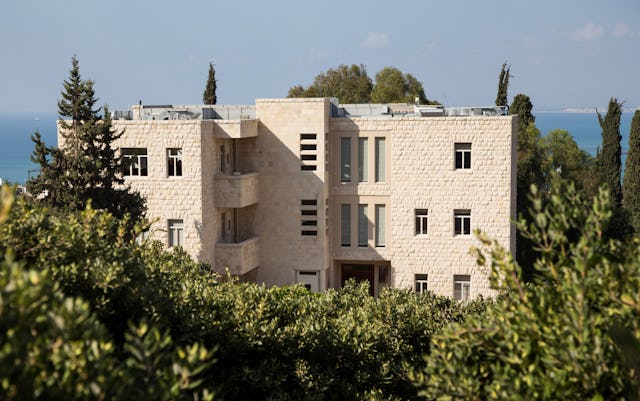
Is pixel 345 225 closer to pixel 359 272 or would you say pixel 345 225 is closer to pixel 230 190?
pixel 359 272

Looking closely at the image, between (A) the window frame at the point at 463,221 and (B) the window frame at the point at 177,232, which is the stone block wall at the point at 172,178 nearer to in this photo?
(B) the window frame at the point at 177,232

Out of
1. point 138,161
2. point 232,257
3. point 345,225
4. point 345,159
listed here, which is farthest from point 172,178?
point 345,225

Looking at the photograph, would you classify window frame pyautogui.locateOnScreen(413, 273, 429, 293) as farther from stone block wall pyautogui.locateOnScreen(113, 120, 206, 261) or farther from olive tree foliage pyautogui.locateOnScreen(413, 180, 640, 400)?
olive tree foliage pyautogui.locateOnScreen(413, 180, 640, 400)

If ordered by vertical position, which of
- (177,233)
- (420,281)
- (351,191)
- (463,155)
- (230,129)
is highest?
(230,129)

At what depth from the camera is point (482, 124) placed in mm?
37531

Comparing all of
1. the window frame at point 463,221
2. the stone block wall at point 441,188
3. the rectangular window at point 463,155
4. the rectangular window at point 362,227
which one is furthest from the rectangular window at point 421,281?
the rectangular window at point 463,155

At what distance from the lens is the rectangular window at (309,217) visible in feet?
128

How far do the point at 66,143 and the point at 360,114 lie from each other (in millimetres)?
14254

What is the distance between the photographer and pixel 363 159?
39406mm

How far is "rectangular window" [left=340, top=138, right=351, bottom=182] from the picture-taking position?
39.4 meters

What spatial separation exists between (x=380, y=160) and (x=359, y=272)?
5023 mm

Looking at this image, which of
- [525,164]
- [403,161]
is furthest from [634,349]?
[525,164]

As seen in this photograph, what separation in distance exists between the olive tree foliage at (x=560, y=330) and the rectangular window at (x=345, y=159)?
27.1m

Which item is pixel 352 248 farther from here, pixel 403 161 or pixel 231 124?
pixel 231 124
